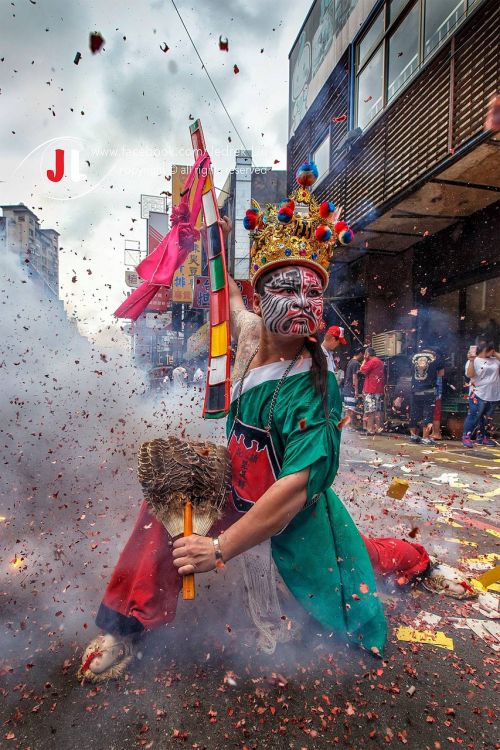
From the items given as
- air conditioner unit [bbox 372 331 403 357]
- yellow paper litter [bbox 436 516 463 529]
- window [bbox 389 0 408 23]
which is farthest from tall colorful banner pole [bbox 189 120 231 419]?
window [bbox 389 0 408 23]

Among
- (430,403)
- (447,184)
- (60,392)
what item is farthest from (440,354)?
(60,392)

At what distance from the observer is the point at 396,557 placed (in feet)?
8.73

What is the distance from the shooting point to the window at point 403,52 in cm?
898

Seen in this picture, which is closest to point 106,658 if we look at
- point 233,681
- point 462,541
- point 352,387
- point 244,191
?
point 233,681

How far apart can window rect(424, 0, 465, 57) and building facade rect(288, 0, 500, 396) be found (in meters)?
0.03

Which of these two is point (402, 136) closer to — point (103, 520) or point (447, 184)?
point (447, 184)

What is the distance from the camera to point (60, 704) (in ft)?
5.89

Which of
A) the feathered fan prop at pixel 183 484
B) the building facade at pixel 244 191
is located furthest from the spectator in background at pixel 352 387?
the building facade at pixel 244 191

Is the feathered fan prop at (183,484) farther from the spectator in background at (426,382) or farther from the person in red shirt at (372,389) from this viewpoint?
the person in red shirt at (372,389)

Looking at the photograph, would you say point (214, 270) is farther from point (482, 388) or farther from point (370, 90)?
point (370, 90)

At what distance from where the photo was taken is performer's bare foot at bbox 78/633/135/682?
1.91 m

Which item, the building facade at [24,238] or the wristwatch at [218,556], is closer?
the wristwatch at [218,556]

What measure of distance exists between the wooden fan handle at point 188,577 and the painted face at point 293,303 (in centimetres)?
86

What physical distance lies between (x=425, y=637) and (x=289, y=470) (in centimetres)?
136
